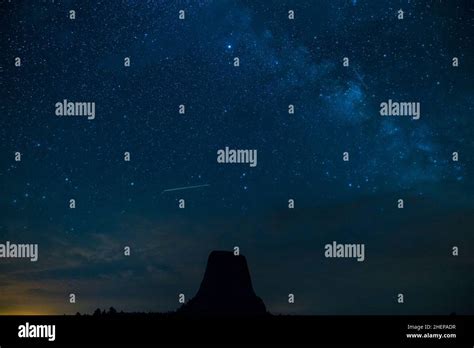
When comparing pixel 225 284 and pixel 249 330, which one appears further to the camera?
pixel 225 284

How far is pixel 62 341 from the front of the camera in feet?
40.2

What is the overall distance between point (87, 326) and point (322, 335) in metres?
5.02

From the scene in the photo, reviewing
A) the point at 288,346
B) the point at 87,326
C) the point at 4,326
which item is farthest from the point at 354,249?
the point at 4,326

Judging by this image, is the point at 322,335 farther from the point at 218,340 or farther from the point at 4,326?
the point at 4,326

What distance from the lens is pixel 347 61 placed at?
1347 cm

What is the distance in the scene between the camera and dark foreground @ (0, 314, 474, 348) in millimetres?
12250

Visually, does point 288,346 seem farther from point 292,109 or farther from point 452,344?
point 292,109

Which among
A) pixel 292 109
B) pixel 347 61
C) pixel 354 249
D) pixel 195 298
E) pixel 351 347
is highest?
pixel 347 61

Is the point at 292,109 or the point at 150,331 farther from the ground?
the point at 292,109

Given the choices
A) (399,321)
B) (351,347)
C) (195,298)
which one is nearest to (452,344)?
(399,321)

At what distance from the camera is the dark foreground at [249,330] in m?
12.2

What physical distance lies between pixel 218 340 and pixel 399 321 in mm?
3870

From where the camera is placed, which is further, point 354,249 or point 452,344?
point 354,249

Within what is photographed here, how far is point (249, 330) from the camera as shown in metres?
12.6
